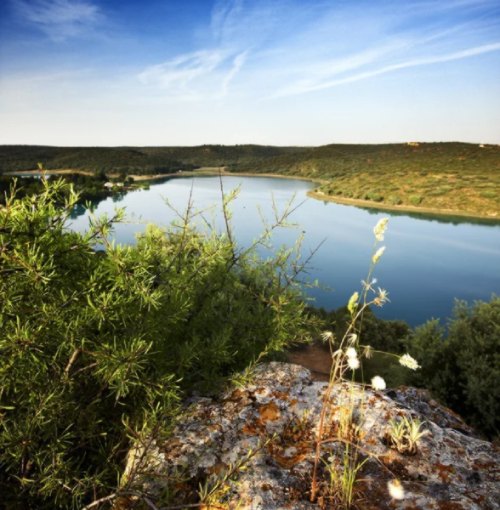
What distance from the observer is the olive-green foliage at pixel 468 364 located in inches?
322

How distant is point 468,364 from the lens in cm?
890

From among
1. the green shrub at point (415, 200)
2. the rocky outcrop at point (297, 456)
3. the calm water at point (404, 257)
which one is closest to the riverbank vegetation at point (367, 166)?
the green shrub at point (415, 200)

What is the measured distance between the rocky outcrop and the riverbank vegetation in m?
10.3

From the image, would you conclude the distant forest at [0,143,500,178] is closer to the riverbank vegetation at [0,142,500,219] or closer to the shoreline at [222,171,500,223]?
the riverbank vegetation at [0,142,500,219]

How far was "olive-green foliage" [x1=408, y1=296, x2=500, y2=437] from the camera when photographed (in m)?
8.18

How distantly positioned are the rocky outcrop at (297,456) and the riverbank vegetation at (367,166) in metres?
10.3

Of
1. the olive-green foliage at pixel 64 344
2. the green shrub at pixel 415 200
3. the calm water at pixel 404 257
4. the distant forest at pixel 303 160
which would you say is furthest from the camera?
the distant forest at pixel 303 160

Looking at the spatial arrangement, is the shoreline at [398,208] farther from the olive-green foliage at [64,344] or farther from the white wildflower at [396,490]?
the olive-green foliage at [64,344]

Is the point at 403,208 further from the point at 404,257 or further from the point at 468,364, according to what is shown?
the point at 468,364

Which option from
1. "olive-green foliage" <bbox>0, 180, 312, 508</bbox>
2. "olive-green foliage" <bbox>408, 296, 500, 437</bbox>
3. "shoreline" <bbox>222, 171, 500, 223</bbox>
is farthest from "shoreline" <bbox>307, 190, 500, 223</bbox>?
"olive-green foliage" <bbox>0, 180, 312, 508</bbox>

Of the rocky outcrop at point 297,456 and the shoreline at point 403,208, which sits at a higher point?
the rocky outcrop at point 297,456

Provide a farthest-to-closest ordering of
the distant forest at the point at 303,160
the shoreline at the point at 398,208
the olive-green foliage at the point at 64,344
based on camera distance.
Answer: the distant forest at the point at 303,160
the shoreline at the point at 398,208
the olive-green foliage at the point at 64,344

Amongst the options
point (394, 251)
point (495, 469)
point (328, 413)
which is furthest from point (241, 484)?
point (394, 251)

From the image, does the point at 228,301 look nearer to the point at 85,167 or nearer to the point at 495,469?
the point at 495,469
